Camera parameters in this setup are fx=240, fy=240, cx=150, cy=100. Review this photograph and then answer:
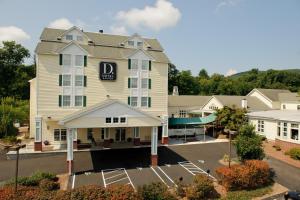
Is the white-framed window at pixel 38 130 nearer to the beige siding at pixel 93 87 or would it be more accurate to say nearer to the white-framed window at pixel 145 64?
the beige siding at pixel 93 87

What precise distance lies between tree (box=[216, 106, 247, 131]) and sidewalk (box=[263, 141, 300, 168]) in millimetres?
4292

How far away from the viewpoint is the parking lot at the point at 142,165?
61.7ft

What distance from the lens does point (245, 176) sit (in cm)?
1742

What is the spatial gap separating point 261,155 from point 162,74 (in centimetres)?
1596

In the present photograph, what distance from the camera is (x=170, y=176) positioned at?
19766 mm

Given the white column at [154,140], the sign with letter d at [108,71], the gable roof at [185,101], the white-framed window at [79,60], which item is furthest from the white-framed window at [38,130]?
the gable roof at [185,101]

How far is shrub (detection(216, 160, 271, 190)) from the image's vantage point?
17312 mm

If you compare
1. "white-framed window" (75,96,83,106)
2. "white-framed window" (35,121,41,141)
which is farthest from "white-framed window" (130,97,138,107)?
"white-framed window" (35,121,41,141)

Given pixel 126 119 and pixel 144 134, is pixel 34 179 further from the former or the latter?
pixel 144 134

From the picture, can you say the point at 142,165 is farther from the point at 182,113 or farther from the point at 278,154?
the point at 182,113

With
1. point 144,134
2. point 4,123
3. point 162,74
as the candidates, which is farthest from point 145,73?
point 4,123

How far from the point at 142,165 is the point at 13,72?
4355 cm

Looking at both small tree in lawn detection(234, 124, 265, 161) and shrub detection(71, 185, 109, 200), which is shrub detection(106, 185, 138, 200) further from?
small tree in lawn detection(234, 124, 265, 161)

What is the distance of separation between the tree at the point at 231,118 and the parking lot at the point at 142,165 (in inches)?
165
